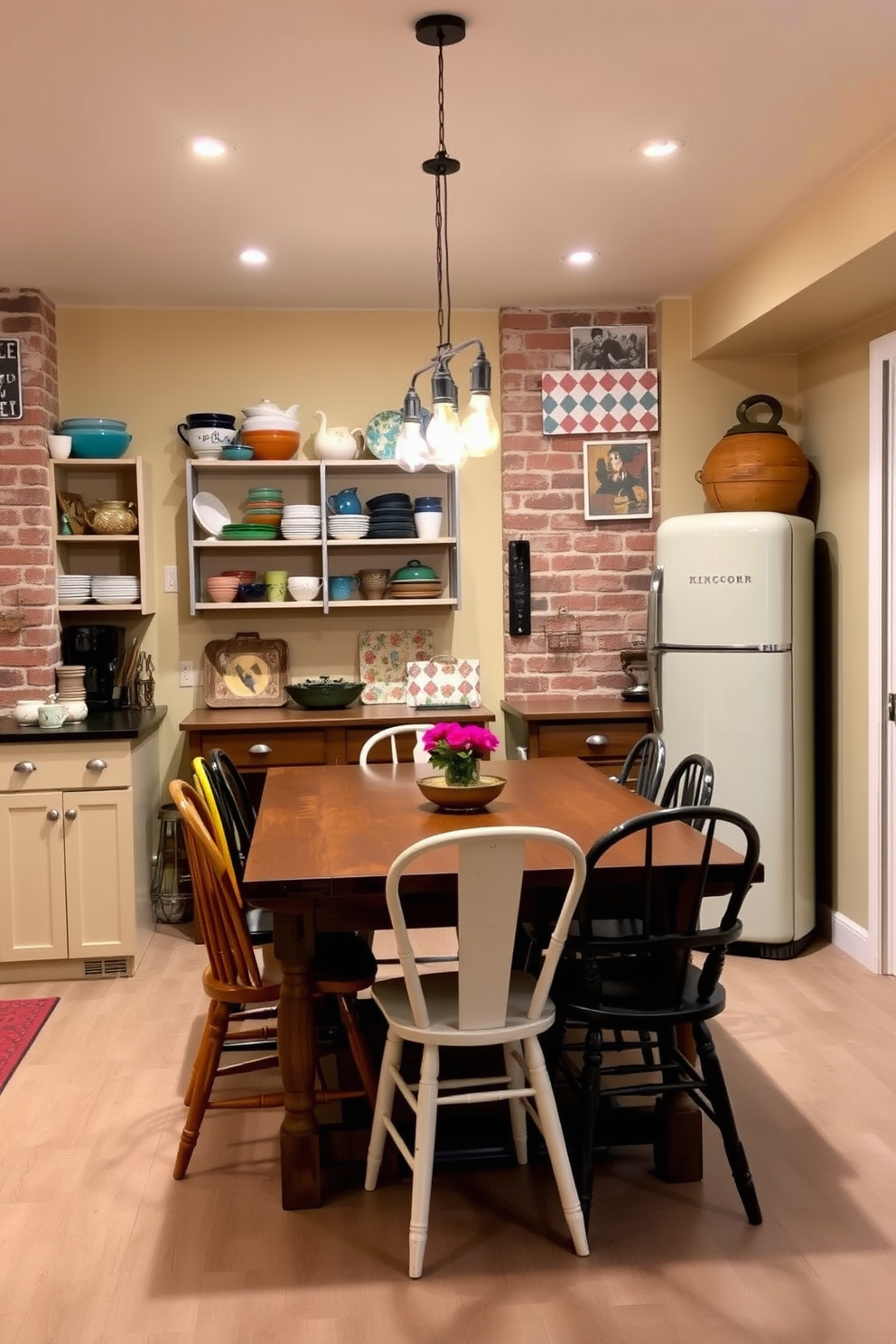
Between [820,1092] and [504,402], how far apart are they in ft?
Answer: 9.95

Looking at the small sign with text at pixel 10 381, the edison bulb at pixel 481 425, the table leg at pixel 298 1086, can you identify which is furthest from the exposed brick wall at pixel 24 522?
the table leg at pixel 298 1086

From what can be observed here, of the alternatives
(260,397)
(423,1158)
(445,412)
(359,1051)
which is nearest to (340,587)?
(260,397)

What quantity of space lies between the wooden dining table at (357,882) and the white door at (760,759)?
132 cm

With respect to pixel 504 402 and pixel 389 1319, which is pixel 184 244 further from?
pixel 389 1319

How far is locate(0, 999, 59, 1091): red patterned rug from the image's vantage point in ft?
11.3

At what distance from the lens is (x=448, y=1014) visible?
2.43 m

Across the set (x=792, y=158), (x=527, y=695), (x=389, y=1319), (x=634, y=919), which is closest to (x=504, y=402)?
(x=527, y=695)

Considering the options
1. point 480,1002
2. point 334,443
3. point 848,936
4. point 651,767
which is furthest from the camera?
point 334,443

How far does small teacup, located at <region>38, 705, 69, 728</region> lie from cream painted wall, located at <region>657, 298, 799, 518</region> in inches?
101

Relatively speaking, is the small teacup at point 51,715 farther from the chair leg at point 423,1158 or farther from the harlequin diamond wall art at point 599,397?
the chair leg at point 423,1158

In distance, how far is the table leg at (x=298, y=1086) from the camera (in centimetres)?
255

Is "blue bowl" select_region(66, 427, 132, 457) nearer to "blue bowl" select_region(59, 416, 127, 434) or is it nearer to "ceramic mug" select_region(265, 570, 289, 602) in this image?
"blue bowl" select_region(59, 416, 127, 434)

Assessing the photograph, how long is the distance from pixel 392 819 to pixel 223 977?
0.55 meters

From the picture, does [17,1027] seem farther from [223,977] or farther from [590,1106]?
[590,1106]
